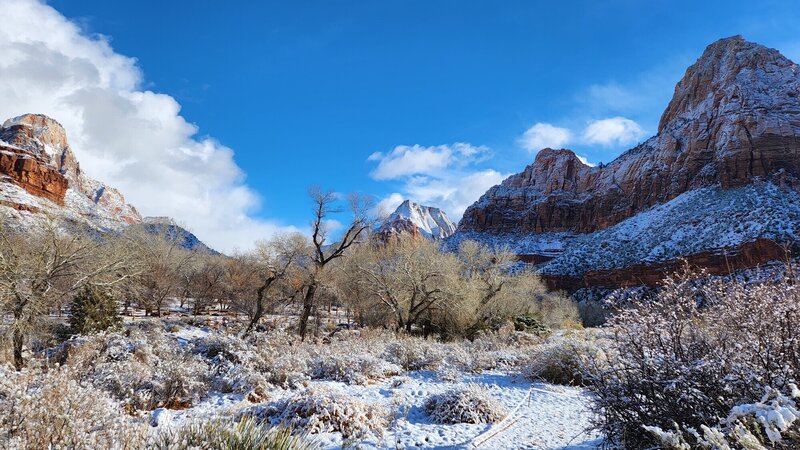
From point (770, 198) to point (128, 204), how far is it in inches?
7859

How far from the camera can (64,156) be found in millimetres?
129125

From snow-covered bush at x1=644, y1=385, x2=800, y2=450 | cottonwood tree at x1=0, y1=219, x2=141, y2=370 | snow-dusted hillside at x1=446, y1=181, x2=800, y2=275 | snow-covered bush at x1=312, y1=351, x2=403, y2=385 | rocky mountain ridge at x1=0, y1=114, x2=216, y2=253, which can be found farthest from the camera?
snow-dusted hillside at x1=446, y1=181, x2=800, y2=275

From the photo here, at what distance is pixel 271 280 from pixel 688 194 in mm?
75405

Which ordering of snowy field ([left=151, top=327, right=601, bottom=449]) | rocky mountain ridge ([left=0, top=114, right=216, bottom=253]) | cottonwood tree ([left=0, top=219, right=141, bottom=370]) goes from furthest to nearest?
rocky mountain ridge ([left=0, top=114, right=216, bottom=253]) → cottonwood tree ([left=0, top=219, right=141, bottom=370]) → snowy field ([left=151, top=327, right=601, bottom=449])

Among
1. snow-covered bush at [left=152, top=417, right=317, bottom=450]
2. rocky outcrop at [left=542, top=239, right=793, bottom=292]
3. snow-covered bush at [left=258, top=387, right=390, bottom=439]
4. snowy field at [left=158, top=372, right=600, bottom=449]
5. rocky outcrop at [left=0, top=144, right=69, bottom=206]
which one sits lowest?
snowy field at [left=158, top=372, right=600, bottom=449]

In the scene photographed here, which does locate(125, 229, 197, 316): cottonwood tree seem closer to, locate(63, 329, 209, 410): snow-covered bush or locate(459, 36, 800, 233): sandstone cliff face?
locate(63, 329, 209, 410): snow-covered bush

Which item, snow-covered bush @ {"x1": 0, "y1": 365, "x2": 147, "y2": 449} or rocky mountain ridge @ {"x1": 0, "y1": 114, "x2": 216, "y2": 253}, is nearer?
snow-covered bush @ {"x1": 0, "y1": 365, "x2": 147, "y2": 449}

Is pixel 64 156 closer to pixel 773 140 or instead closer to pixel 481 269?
pixel 481 269

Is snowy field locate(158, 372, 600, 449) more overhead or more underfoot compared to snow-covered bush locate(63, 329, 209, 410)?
more underfoot

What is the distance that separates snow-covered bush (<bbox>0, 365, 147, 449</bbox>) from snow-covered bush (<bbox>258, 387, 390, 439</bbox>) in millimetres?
2157

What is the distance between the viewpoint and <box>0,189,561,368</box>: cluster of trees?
43.0ft

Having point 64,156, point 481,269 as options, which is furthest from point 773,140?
point 64,156

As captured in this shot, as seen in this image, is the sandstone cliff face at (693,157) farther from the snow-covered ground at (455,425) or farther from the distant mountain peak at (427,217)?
the snow-covered ground at (455,425)

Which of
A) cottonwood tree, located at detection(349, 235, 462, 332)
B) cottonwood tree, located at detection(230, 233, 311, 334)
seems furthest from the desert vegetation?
cottonwood tree, located at detection(349, 235, 462, 332)
